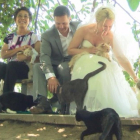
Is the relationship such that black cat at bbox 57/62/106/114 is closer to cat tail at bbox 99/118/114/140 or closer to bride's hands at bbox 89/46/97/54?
bride's hands at bbox 89/46/97/54

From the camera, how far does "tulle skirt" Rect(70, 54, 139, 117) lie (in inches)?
132

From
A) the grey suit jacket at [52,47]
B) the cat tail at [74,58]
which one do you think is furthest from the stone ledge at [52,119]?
the grey suit jacket at [52,47]

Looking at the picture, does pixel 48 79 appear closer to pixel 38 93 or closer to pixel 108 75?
pixel 38 93

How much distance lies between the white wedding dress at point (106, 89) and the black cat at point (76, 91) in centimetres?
5

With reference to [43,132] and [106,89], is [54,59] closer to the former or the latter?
[106,89]

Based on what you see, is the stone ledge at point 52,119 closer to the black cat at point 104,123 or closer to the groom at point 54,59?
the groom at point 54,59

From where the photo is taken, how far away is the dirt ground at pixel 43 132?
9.07 ft

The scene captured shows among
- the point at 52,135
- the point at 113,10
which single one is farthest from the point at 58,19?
the point at 52,135

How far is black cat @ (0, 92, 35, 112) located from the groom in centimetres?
28

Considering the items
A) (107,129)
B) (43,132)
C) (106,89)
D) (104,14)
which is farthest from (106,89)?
(107,129)

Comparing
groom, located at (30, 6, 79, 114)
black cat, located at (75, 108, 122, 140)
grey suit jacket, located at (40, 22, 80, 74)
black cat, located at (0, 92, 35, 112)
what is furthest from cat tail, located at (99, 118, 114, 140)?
black cat, located at (0, 92, 35, 112)

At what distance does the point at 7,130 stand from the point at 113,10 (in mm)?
1915

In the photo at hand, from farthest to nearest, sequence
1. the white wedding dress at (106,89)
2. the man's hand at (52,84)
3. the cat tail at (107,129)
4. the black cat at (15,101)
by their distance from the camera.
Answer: the black cat at (15,101), the man's hand at (52,84), the white wedding dress at (106,89), the cat tail at (107,129)

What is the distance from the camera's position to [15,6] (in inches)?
197
